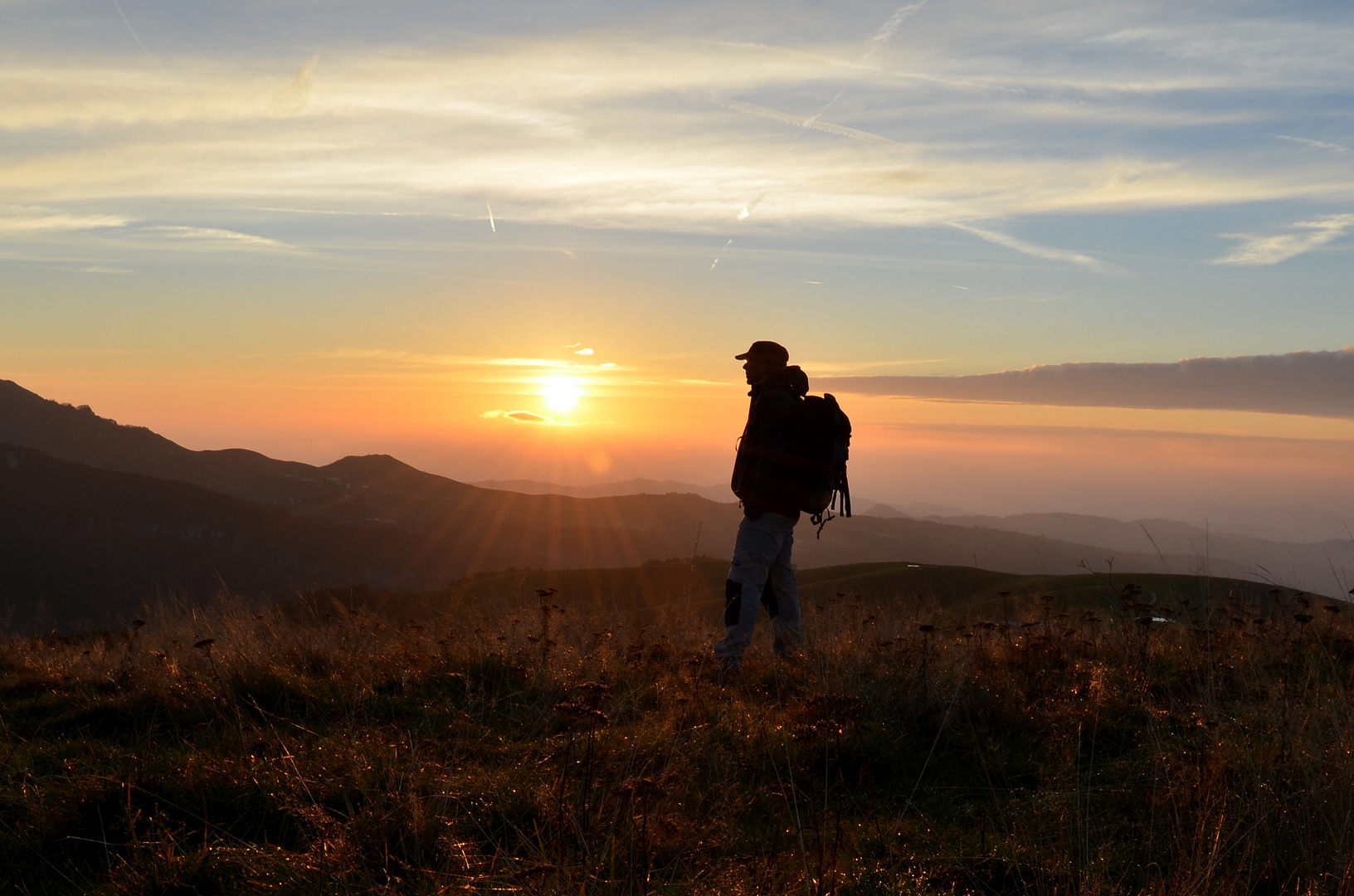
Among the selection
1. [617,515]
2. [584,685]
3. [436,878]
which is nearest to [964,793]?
[584,685]

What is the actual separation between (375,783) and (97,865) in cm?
95

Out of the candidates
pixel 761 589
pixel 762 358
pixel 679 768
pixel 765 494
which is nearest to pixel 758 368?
pixel 762 358

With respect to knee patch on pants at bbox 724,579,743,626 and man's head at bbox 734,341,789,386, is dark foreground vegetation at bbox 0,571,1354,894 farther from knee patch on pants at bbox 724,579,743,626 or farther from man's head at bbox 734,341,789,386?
man's head at bbox 734,341,789,386

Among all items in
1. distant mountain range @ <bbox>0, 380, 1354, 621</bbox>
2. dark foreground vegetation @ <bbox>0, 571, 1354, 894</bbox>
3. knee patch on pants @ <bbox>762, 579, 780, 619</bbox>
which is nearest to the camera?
dark foreground vegetation @ <bbox>0, 571, 1354, 894</bbox>

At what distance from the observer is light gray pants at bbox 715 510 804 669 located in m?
6.26

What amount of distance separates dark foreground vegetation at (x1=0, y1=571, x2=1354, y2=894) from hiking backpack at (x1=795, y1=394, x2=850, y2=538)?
3.71ft

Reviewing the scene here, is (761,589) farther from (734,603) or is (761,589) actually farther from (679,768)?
(679,768)

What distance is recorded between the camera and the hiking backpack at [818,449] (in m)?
6.55

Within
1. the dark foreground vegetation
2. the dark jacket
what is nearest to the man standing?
the dark jacket

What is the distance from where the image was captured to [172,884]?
2.64 metres

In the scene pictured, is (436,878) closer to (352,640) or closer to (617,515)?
(352,640)

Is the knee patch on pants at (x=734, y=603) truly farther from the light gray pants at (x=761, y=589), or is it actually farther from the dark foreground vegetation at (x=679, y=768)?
the dark foreground vegetation at (x=679, y=768)

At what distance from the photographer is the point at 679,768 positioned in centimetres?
345

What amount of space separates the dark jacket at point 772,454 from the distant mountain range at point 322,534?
6428 cm
